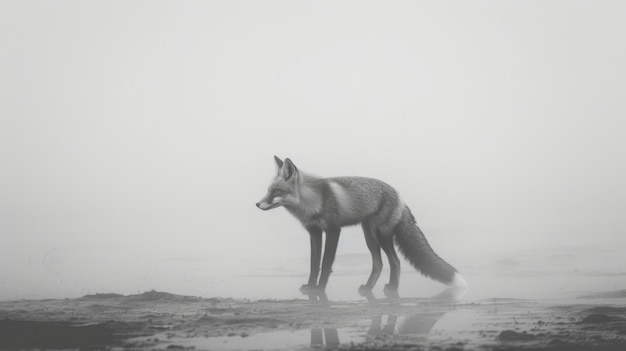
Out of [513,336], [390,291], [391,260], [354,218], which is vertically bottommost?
[513,336]

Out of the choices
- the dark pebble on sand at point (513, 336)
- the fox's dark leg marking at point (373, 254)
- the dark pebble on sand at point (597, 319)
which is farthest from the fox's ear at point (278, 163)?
the dark pebble on sand at point (513, 336)

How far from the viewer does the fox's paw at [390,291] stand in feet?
34.5

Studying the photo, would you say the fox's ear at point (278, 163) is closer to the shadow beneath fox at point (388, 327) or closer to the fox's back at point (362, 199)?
the fox's back at point (362, 199)

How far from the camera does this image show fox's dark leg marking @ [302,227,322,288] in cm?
1131

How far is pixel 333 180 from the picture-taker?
1195cm

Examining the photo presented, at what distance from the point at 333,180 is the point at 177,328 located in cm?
525

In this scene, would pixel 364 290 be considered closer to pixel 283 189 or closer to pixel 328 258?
pixel 328 258

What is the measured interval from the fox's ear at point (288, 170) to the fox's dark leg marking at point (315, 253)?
0.93m

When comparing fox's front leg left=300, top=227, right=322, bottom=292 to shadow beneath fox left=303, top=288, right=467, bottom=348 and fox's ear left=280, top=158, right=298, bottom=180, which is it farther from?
shadow beneath fox left=303, top=288, right=467, bottom=348

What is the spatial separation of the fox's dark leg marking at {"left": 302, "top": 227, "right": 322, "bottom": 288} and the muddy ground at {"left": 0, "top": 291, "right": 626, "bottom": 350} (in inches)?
68.3

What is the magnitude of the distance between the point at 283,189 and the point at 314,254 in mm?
1179

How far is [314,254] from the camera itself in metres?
11.4

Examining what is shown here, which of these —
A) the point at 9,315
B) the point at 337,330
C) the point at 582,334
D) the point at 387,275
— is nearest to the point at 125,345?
the point at 337,330

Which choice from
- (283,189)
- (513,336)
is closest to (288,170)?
(283,189)
